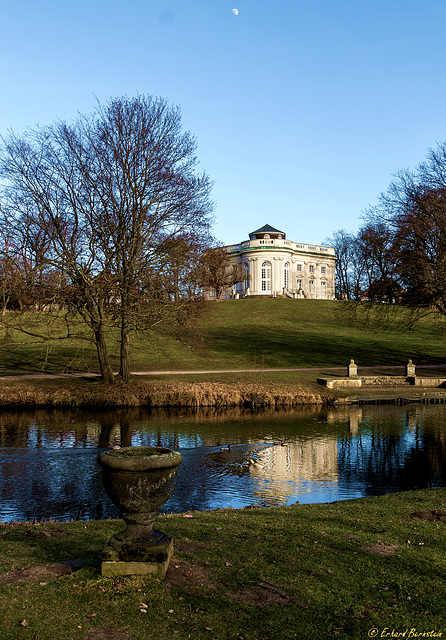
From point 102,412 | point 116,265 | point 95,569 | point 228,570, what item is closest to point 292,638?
point 228,570

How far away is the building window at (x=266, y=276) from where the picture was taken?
100438 millimetres

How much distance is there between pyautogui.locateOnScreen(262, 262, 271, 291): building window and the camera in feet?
330

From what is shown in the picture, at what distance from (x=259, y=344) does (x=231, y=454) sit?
101 feet

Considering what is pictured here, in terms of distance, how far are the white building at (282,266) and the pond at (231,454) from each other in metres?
73.2

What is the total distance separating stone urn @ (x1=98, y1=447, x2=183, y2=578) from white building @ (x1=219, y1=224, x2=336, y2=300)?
9096 cm

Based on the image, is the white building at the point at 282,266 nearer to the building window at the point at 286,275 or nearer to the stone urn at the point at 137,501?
the building window at the point at 286,275

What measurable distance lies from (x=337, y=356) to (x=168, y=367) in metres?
14.8

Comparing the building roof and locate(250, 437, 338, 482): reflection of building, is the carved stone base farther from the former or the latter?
the building roof

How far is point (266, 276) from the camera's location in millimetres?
100750

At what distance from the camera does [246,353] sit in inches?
1736

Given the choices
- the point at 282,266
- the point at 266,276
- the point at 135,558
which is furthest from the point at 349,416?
the point at 282,266

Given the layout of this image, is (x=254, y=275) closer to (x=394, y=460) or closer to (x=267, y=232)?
(x=267, y=232)

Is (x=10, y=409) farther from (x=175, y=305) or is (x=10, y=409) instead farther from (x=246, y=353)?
(x=246, y=353)

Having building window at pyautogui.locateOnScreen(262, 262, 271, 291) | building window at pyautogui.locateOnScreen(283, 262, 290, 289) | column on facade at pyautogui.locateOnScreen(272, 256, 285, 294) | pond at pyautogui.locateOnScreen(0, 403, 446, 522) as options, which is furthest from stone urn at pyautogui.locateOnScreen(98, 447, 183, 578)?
building window at pyautogui.locateOnScreen(283, 262, 290, 289)
